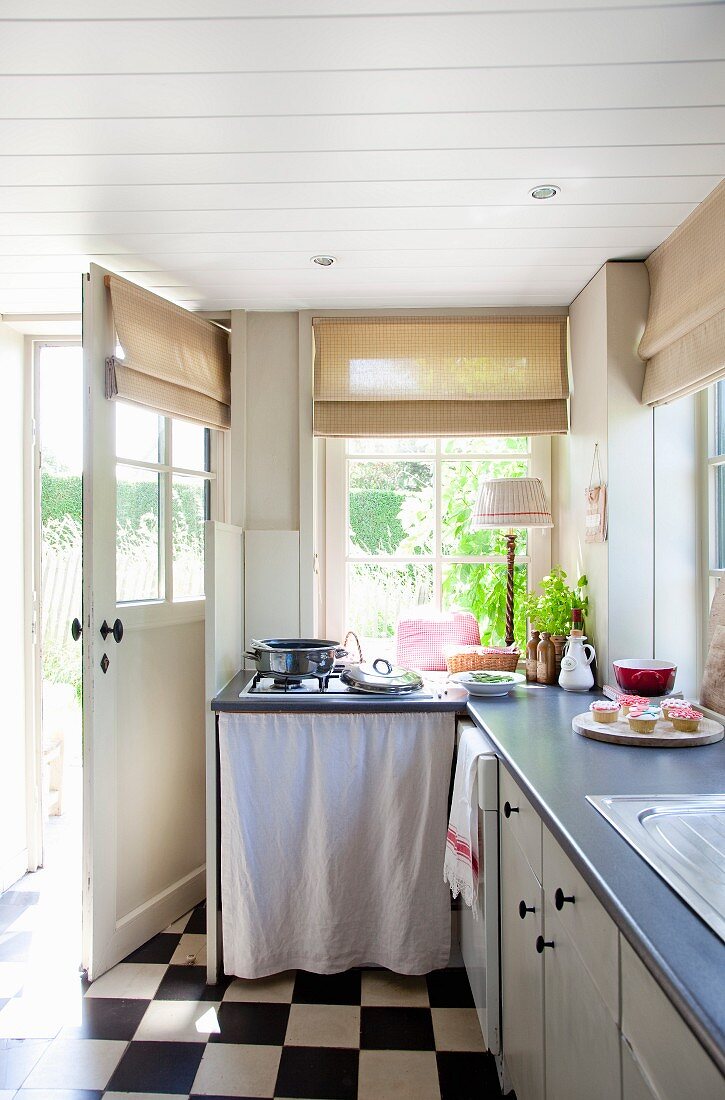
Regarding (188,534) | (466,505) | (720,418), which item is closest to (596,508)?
(720,418)

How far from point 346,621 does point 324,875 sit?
3.46ft

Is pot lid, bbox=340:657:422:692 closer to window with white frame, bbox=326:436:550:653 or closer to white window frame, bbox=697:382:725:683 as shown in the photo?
window with white frame, bbox=326:436:550:653

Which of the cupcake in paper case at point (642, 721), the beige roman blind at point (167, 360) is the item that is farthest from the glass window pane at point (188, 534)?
the cupcake in paper case at point (642, 721)

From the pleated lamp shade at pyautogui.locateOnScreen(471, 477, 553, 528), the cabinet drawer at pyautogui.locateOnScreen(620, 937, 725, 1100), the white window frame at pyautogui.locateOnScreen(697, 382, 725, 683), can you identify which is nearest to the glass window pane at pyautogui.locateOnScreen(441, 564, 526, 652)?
the pleated lamp shade at pyautogui.locateOnScreen(471, 477, 553, 528)

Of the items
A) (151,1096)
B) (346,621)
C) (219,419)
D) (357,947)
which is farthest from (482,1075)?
(219,419)

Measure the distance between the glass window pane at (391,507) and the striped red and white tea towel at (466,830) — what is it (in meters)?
1.14

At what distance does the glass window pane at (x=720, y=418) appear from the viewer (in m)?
2.14

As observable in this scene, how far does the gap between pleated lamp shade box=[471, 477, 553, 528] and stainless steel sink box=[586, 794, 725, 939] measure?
Result: 136 cm

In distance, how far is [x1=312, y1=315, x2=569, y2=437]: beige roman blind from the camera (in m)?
2.73

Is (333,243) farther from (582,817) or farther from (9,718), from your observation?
(9,718)

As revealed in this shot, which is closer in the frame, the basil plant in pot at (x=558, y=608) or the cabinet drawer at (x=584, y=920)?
the cabinet drawer at (x=584, y=920)

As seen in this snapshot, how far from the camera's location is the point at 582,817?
1202 mm

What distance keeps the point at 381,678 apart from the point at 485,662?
41cm

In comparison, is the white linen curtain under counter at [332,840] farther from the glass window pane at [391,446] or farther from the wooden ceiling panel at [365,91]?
the wooden ceiling panel at [365,91]
